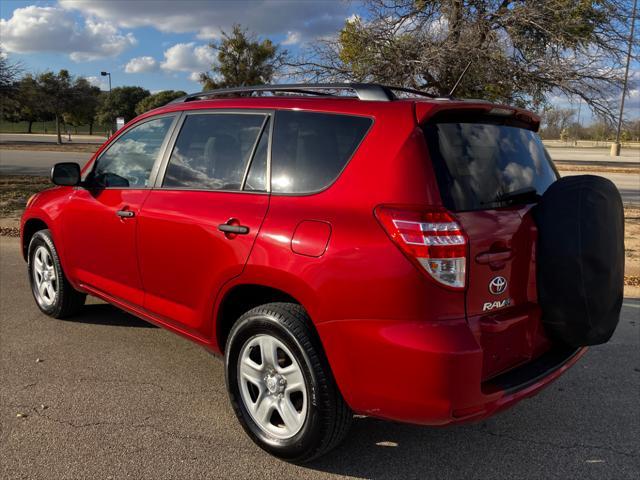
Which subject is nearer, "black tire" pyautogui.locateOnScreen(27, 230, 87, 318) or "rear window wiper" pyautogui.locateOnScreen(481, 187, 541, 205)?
"rear window wiper" pyautogui.locateOnScreen(481, 187, 541, 205)

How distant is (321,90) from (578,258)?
5.33ft

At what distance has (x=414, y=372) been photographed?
2.31 m

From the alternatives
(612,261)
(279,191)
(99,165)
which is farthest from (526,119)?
(99,165)

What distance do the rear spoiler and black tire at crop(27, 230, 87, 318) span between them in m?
3.40

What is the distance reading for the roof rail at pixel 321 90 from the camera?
2.76 metres

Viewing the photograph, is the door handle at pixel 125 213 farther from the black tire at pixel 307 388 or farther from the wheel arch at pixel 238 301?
the black tire at pixel 307 388

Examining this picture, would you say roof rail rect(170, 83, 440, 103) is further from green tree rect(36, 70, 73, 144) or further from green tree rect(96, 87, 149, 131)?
green tree rect(96, 87, 149, 131)

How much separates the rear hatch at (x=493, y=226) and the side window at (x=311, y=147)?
39 cm

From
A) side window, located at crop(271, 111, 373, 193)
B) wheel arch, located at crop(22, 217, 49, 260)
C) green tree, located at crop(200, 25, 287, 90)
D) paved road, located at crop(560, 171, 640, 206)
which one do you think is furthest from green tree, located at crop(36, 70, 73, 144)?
side window, located at crop(271, 111, 373, 193)

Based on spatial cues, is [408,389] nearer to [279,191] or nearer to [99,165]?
[279,191]

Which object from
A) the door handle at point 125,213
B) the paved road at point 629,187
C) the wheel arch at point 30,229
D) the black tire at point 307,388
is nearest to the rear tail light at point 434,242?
the black tire at point 307,388

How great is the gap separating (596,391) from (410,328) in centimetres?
211

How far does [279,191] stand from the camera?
2844mm

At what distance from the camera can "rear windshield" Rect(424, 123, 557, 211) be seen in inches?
97.3
